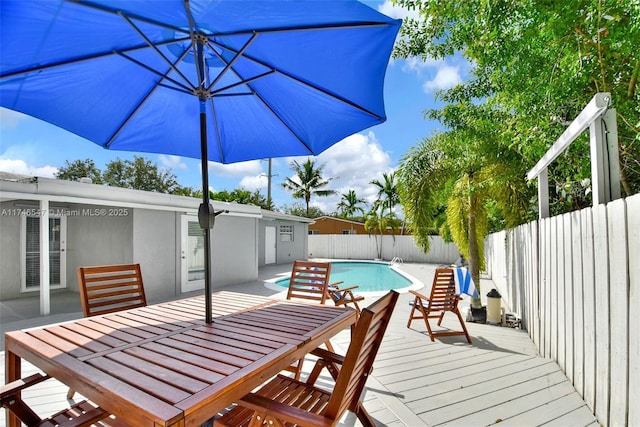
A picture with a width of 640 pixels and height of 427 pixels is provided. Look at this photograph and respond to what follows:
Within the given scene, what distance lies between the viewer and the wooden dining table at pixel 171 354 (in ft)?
4.29

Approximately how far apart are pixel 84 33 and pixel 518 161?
617 centimetres

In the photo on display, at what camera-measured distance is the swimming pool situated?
10625 millimetres

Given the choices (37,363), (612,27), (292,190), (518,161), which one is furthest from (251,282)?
(292,190)

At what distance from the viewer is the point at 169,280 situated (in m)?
8.12

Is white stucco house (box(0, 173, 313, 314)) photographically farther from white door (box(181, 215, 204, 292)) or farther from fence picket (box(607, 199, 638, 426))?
fence picket (box(607, 199, 638, 426))

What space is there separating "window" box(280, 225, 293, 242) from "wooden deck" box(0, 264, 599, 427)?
1319cm

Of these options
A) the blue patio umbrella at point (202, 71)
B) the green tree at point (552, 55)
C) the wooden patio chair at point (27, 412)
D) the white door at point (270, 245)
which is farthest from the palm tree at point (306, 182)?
the wooden patio chair at point (27, 412)

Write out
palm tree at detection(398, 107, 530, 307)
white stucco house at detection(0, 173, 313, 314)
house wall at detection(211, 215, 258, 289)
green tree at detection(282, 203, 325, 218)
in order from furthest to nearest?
green tree at detection(282, 203, 325, 218)
house wall at detection(211, 215, 258, 289)
white stucco house at detection(0, 173, 313, 314)
palm tree at detection(398, 107, 530, 307)

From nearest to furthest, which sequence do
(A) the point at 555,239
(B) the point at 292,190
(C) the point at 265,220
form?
(A) the point at 555,239
(C) the point at 265,220
(B) the point at 292,190

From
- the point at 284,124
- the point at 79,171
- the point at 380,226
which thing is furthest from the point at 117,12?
the point at 79,171

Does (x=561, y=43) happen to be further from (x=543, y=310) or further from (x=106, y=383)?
(x=106, y=383)

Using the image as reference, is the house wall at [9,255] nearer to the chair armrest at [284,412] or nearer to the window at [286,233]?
the chair armrest at [284,412]

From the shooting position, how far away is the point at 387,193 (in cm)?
2617

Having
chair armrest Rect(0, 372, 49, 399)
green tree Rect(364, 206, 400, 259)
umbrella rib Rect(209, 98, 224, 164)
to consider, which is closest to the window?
green tree Rect(364, 206, 400, 259)
